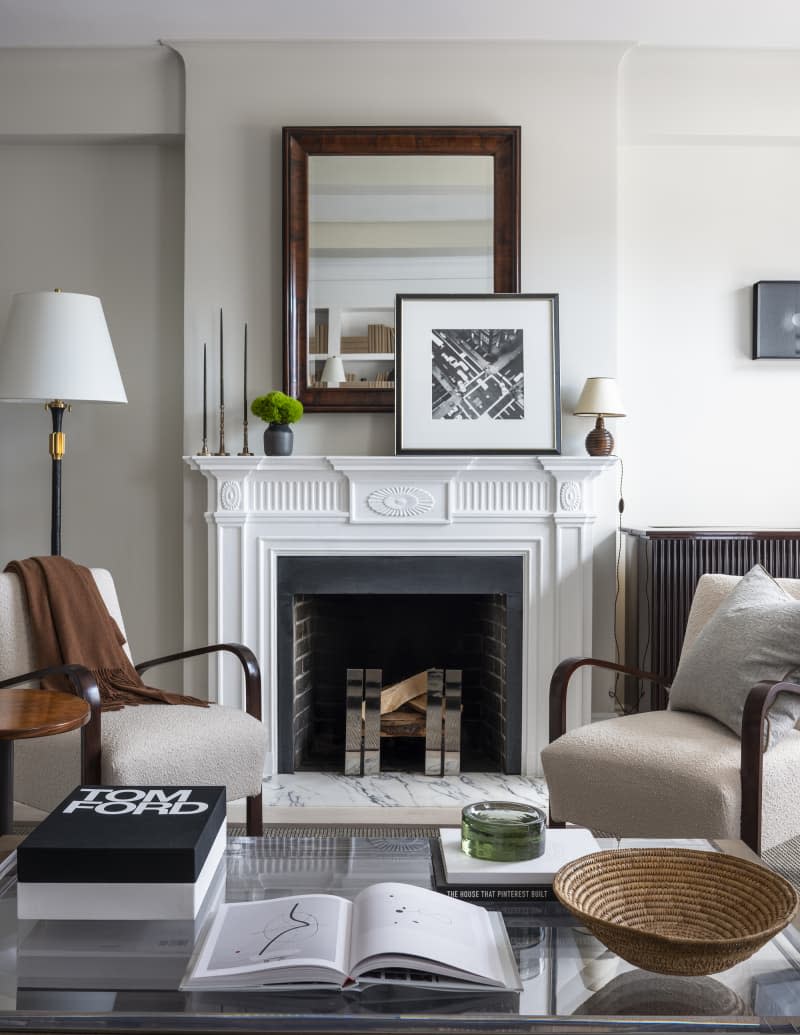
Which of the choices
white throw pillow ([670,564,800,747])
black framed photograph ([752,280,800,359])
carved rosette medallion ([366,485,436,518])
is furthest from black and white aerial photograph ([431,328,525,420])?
white throw pillow ([670,564,800,747])

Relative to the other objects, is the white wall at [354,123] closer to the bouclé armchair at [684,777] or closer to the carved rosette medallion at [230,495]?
the carved rosette medallion at [230,495]

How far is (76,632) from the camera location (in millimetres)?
2717

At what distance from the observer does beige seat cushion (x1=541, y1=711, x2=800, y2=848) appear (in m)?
2.09

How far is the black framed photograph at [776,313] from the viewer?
3.86 meters

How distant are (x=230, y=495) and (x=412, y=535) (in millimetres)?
683

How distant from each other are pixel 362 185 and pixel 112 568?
1794 mm

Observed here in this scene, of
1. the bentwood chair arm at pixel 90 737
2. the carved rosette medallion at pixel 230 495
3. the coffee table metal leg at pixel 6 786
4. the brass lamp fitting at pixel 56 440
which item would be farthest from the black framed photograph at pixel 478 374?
the coffee table metal leg at pixel 6 786

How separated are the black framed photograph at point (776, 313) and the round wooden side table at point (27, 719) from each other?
296cm

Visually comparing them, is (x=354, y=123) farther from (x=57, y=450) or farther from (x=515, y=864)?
(x=515, y=864)

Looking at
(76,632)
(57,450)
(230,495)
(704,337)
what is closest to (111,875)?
(76,632)

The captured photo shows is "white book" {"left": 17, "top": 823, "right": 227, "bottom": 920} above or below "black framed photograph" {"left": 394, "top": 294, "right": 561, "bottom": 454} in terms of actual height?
below


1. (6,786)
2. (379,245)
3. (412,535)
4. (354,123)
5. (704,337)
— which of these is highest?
(354,123)

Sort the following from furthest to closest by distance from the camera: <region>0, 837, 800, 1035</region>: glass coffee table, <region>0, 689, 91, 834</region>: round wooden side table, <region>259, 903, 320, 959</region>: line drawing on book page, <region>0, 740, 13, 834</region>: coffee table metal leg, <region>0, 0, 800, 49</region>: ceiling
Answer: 1. <region>0, 0, 800, 49</region>: ceiling
2. <region>0, 740, 13, 834</region>: coffee table metal leg
3. <region>0, 689, 91, 834</region>: round wooden side table
4. <region>259, 903, 320, 959</region>: line drawing on book page
5. <region>0, 837, 800, 1035</region>: glass coffee table

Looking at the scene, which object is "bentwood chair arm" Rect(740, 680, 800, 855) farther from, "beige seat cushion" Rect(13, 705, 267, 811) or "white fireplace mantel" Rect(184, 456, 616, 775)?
"white fireplace mantel" Rect(184, 456, 616, 775)
